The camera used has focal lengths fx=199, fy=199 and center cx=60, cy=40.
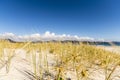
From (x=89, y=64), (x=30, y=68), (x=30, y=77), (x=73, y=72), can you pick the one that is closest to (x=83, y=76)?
(x=73, y=72)

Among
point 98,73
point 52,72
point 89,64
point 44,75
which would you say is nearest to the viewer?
point 44,75

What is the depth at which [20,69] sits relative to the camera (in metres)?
2.18

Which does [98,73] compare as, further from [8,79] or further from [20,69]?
[8,79]

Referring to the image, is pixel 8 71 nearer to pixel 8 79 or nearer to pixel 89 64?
pixel 8 79

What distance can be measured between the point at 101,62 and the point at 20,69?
4.39 ft

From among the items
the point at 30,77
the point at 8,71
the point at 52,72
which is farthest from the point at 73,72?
the point at 8,71

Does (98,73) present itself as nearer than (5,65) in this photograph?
No

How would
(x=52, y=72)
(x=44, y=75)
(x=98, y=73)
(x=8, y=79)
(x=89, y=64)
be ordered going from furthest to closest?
(x=89, y=64) < (x=98, y=73) < (x=52, y=72) < (x=44, y=75) < (x=8, y=79)

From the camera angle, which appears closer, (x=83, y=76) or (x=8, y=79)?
(x=8, y=79)

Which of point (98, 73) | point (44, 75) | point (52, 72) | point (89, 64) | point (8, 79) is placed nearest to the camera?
point (8, 79)

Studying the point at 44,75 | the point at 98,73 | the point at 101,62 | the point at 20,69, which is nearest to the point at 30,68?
the point at 20,69

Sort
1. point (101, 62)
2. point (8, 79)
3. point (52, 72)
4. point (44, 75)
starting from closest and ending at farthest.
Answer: point (8, 79), point (44, 75), point (52, 72), point (101, 62)

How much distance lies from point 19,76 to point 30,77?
0.11m

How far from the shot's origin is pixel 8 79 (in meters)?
1.78
